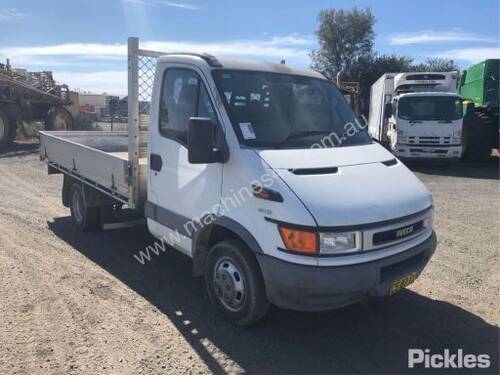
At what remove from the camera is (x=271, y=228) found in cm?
353

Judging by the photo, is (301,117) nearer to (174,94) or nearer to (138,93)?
(174,94)

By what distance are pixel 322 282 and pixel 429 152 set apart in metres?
12.5

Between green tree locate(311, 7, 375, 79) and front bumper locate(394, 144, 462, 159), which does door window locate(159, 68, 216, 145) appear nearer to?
front bumper locate(394, 144, 462, 159)

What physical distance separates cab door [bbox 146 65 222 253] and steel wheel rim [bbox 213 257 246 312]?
1.56ft

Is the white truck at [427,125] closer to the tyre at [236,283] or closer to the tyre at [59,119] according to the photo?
the tyre at [236,283]

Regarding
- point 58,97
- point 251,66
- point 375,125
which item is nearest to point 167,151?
point 251,66

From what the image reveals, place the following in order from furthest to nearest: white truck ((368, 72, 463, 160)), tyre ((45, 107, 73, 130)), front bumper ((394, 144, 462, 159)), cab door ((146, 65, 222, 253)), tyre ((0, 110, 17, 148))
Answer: tyre ((45, 107, 73, 130)), tyre ((0, 110, 17, 148)), front bumper ((394, 144, 462, 159)), white truck ((368, 72, 463, 160)), cab door ((146, 65, 222, 253))

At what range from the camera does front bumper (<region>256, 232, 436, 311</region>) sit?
3367 millimetres

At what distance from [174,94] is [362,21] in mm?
47289

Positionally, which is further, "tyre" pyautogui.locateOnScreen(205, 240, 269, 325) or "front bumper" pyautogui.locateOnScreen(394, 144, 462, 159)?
"front bumper" pyautogui.locateOnScreen(394, 144, 462, 159)

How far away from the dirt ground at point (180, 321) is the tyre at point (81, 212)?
304 millimetres

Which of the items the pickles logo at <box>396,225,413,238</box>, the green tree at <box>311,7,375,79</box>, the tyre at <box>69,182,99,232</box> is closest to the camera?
the pickles logo at <box>396,225,413,238</box>

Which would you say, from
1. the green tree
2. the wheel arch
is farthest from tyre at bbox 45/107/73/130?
the green tree

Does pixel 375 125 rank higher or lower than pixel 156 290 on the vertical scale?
higher
